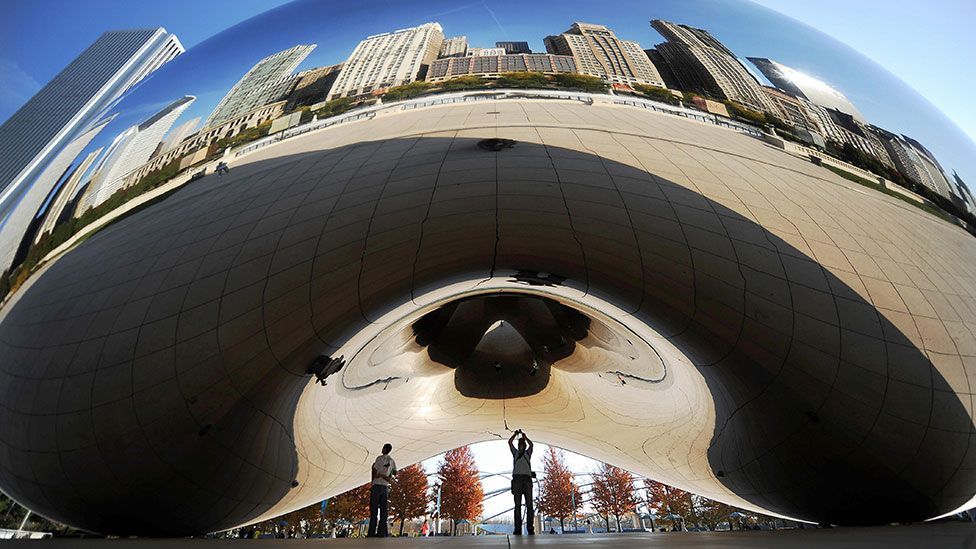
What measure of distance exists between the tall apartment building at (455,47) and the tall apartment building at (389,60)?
0.02m

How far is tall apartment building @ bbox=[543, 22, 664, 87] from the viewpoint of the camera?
6.68ft

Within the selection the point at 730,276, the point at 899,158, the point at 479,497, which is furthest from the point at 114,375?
the point at 479,497

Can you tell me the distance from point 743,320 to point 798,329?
241mm

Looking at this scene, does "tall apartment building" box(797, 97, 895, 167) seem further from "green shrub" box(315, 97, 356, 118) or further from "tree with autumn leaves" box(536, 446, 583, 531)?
"tree with autumn leaves" box(536, 446, 583, 531)

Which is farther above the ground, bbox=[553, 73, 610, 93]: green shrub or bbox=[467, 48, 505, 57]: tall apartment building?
bbox=[467, 48, 505, 57]: tall apartment building

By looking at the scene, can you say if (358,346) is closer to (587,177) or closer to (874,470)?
(587,177)

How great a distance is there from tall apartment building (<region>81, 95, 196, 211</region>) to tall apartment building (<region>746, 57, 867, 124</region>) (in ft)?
8.18

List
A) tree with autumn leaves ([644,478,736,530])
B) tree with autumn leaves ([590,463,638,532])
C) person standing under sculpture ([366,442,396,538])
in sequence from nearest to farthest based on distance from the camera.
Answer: person standing under sculpture ([366,442,396,538]) < tree with autumn leaves ([644,478,736,530]) < tree with autumn leaves ([590,463,638,532])

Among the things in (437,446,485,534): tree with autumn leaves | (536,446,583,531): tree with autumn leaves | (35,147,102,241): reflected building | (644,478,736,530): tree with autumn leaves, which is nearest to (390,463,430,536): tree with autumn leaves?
(437,446,485,534): tree with autumn leaves

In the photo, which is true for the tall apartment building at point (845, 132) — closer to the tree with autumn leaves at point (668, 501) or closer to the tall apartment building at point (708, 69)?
the tall apartment building at point (708, 69)

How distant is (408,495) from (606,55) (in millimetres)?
28514

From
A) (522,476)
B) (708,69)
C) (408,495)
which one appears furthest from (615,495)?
(708,69)

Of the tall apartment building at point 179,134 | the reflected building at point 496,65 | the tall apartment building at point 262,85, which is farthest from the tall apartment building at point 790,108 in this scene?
the tall apartment building at point 179,134

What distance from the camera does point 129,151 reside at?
214 cm
